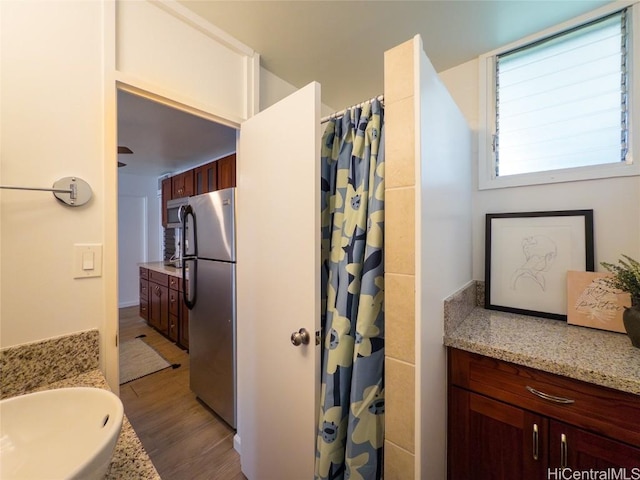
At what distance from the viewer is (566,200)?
1.34 meters

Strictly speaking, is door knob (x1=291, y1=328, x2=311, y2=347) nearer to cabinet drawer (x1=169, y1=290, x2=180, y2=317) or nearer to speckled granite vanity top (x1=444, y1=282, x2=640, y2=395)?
speckled granite vanity top (x1=444, y1=282, x2=640, y2=395)

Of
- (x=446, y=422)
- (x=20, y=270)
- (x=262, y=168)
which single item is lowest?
(x=446, y=422)

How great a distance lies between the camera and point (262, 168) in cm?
128

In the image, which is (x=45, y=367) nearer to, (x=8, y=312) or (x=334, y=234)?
(x=8, y=312)

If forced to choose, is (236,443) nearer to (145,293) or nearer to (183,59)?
(183,59)

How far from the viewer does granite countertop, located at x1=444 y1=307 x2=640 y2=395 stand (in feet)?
2.67

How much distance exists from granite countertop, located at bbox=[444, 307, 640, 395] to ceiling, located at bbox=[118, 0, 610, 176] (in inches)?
59.2

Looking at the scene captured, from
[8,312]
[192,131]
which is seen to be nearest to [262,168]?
[8,312]

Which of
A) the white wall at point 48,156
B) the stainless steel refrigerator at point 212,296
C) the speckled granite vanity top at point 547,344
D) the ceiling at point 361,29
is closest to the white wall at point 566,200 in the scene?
the ceiling at point 361,29

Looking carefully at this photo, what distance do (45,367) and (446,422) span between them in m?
1.55

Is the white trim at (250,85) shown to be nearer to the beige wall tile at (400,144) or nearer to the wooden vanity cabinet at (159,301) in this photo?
the beige wall tile at (400,144)

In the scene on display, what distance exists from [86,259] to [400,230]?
3.88 ft

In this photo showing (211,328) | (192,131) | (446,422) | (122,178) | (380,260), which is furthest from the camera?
(122,178)

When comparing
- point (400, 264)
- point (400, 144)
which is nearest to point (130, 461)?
point (400, 264)
